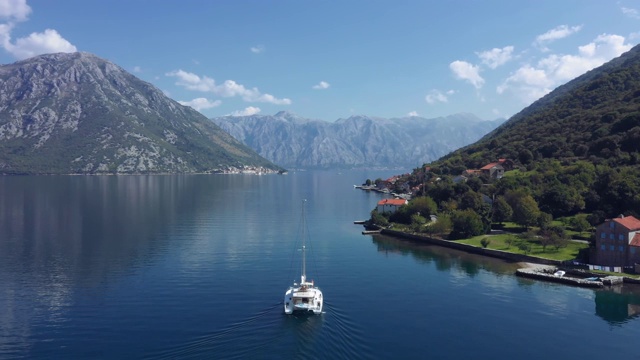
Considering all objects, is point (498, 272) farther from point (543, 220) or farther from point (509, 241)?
point (543, 220)

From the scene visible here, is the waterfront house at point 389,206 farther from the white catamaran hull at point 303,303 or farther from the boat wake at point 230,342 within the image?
the boat wake at point 230,342

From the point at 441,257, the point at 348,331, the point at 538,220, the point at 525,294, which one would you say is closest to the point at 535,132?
the point at 538,220

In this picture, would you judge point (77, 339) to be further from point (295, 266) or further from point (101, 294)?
point (295, 266)

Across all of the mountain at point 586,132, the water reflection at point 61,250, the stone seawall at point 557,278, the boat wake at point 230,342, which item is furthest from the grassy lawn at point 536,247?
the water reflection at point 61,250

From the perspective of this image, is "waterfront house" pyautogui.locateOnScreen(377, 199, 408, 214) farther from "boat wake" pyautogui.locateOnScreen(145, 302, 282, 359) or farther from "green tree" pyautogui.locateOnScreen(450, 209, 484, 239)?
"boat wake" pyautogui.locateOnScreen(145, 302, 282, 359)

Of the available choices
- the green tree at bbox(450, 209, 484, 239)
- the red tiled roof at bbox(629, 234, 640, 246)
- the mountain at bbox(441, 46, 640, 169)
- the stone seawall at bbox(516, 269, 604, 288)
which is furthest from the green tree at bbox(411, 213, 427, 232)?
the mountain at bbox(441, 46, 640, 169)

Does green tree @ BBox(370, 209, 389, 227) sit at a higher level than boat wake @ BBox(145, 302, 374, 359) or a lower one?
higher
